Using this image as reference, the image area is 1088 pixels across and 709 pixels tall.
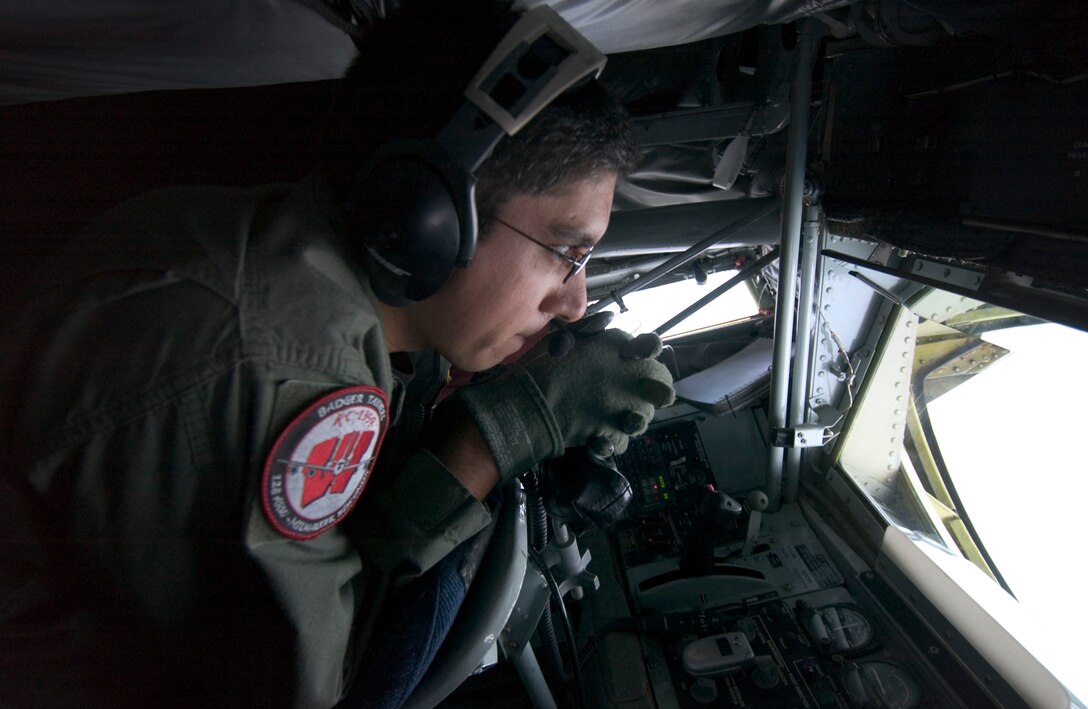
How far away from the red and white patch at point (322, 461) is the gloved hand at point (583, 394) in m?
0.29

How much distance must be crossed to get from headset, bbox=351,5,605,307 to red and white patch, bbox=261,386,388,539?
212 mm

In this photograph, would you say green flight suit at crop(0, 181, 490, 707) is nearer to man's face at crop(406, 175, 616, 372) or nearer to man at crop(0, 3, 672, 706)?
man at crop(0, 3, 672, 706)

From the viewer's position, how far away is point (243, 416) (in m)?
0.66

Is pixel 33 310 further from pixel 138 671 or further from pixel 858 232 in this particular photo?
pixel 858 232

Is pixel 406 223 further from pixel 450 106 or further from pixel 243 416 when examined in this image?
pixel 243 416

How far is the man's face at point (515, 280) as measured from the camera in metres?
0.89

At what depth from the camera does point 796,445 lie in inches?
67.6

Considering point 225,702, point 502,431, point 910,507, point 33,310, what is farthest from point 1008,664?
point 33,310

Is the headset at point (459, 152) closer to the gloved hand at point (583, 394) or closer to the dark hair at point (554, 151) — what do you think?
the dark hair at point (554, 151)

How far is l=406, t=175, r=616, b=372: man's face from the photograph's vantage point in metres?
0.89

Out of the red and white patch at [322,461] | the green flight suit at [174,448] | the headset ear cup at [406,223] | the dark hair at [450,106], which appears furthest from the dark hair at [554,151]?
the red and white patch at [322,461]

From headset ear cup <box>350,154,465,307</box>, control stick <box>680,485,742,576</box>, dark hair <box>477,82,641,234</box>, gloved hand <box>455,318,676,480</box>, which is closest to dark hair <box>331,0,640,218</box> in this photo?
dark hair <box>477,82,641,234</box>

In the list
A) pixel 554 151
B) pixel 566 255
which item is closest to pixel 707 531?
pixel 566 255

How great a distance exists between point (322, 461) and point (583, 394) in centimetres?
57
